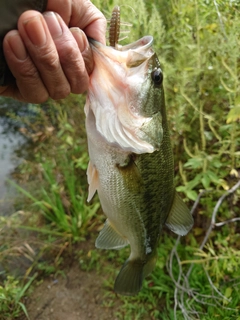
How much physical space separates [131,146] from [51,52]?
1.58 ft

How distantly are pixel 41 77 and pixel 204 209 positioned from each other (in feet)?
5.84

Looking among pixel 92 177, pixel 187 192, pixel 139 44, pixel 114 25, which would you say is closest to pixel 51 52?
pixel 114 25

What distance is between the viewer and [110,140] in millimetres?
1304

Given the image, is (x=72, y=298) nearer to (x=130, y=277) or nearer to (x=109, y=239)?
(x=130, y=277)

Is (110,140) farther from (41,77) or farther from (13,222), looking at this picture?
(13,222)

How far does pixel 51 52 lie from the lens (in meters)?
1.03

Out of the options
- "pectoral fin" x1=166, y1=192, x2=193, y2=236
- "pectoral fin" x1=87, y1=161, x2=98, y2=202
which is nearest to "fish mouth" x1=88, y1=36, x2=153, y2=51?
"pectoral fin" x1=87, y1=161, x2=98, y2=202

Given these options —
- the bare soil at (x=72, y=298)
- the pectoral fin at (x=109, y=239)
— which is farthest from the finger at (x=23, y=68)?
the bare soil at (x=72, y=298)

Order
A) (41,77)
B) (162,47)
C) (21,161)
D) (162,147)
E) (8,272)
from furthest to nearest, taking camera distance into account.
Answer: (21,161), (8,272), (162,47), (162,147), (41,77)

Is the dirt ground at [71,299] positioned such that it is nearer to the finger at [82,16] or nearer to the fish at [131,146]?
the fish at [131,146]

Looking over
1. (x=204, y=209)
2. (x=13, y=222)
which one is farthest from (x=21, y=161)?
(x=204, y=209)

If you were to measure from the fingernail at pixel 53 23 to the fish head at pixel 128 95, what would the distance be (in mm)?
172

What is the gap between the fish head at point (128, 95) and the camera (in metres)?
1.20

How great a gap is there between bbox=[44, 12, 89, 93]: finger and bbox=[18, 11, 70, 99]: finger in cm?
2
